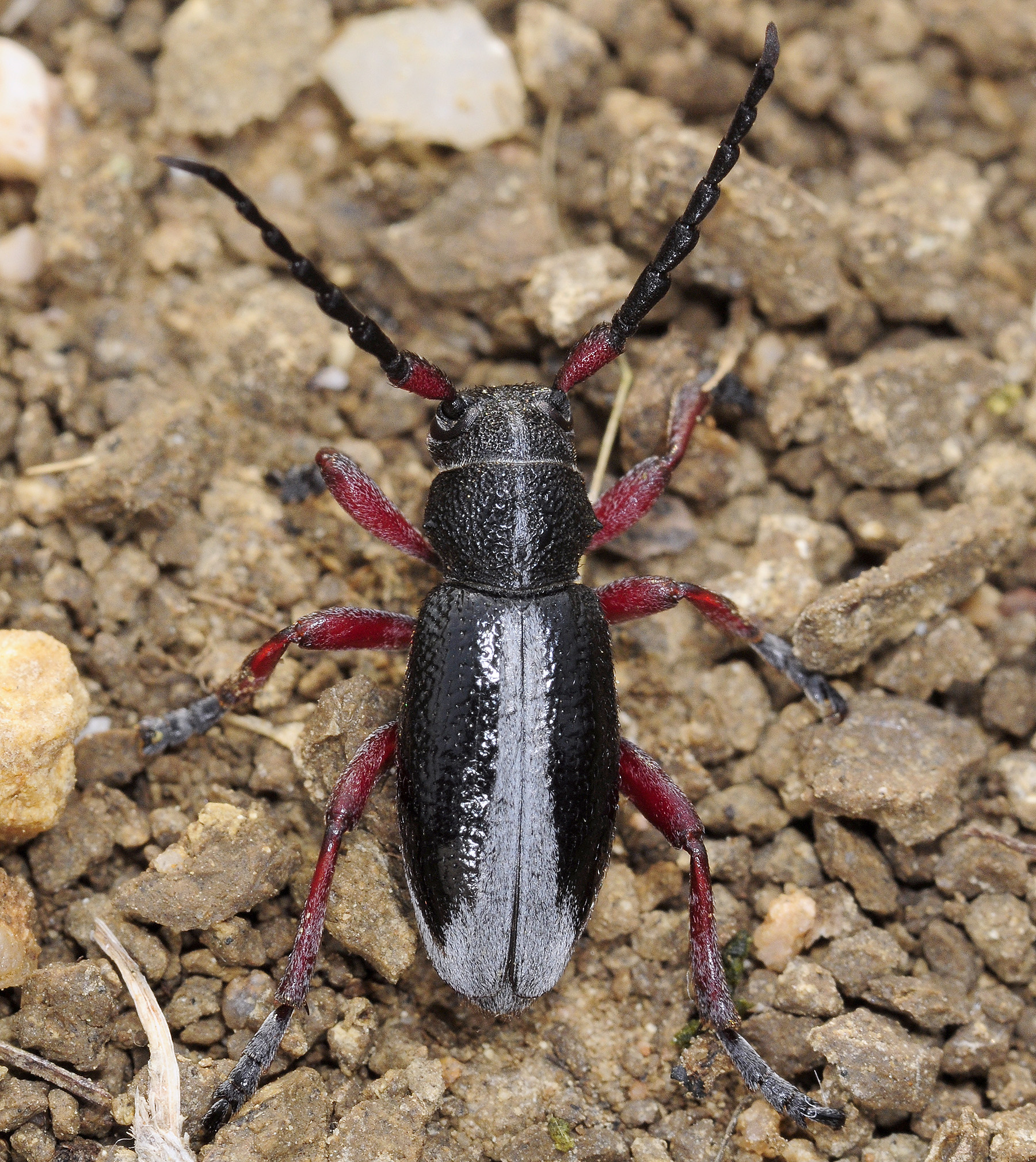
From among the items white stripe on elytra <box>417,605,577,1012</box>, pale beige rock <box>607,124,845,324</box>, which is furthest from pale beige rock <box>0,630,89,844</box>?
pale beige rock <box>607,124,845,324</box>

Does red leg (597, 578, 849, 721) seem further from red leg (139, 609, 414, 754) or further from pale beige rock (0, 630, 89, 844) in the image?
pale beige rock (0, 630, 89, 844)

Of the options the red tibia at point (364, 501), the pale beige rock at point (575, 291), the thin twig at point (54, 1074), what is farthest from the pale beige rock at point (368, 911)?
the pale beige rock at point (575, 291)

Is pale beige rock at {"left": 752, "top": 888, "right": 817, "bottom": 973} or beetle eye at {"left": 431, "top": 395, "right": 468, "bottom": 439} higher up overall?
beetle eye at {"left": 431, "top": 395, "right": 468, "bottom": 439}

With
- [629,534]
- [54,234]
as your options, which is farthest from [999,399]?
[54,234]

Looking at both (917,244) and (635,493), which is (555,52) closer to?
(917,244)

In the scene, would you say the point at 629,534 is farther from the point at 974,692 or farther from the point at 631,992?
the point at 631,992

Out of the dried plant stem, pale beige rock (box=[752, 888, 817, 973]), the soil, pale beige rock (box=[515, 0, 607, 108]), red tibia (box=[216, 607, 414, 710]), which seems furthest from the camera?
pale beige rock (box=[515, 0, 607, 108])
